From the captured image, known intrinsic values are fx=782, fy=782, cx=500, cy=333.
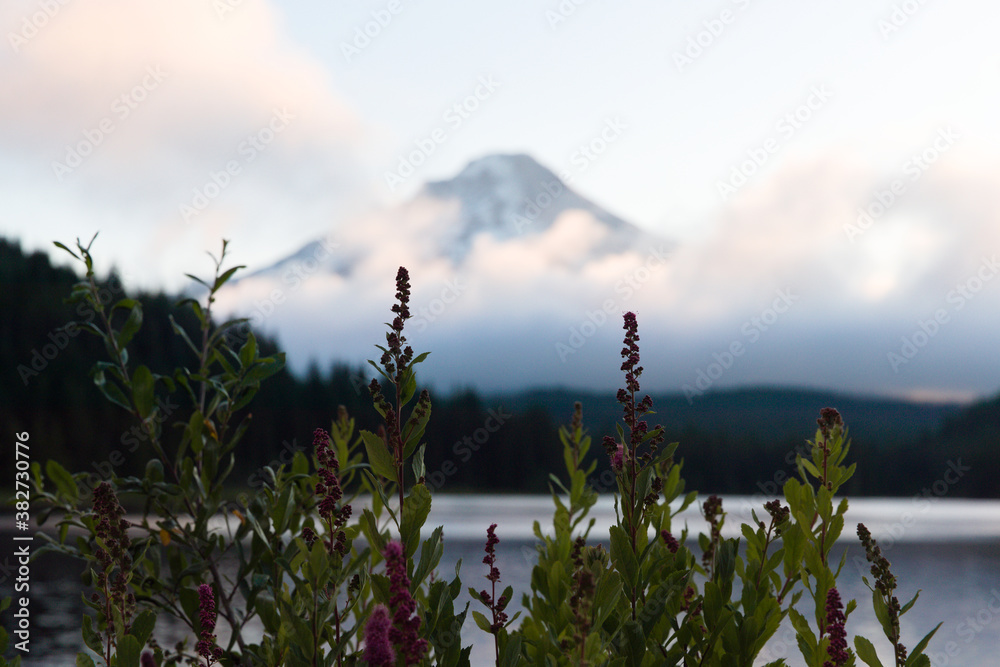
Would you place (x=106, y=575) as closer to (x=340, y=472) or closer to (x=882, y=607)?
(x=340, y=472)

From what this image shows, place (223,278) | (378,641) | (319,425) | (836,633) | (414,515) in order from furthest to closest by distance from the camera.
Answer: (319,425) → (223,278) → (836,633) → (414,515) → (378,641)

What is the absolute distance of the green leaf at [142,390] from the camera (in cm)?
415

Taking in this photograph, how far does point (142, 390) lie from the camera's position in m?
4.17

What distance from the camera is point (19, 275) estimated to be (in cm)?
9506

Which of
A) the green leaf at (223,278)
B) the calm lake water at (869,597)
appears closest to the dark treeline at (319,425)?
the calm lake water at (869,597)

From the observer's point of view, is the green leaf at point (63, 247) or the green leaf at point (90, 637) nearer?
the green leaf at point (90, 637)

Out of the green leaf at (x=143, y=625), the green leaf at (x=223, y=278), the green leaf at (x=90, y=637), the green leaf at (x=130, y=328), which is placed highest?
the green leaf at (x=223, y=278)

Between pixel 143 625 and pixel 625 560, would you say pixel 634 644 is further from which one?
pixel 143 625

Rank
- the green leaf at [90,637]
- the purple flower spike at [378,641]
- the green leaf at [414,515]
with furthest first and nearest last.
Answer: the green leaf at [90,637] < the green leaf at [414,515] < the purple flower spike at [378,641]

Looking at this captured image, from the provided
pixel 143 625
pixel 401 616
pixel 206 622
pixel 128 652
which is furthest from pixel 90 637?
pixel 401 616

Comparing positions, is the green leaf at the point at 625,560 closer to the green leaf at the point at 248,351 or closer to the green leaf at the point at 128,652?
the green leaf at the point at 128,652

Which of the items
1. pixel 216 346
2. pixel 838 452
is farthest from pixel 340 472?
pixel 838 452

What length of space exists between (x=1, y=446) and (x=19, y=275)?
4605 centimetres

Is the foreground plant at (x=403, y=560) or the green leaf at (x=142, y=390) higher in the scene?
the green leaf at (x=142, y=390)
